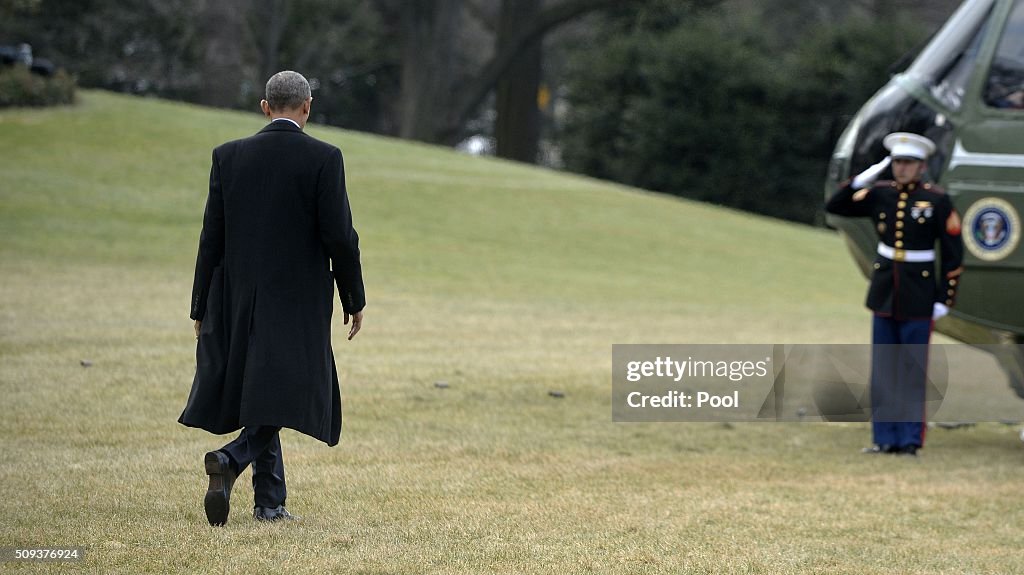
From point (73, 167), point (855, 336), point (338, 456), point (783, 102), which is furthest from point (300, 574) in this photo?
point (783, 102)

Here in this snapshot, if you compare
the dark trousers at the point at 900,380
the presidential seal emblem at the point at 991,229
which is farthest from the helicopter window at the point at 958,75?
the dark trousers at the point at 900,380

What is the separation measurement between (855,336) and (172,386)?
8992mm

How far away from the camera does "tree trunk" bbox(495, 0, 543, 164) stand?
133 ft

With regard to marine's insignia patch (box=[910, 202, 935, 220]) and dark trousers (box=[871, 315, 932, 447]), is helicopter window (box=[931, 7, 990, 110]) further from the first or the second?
dark trousers (box=[871, 315, 932, 447])

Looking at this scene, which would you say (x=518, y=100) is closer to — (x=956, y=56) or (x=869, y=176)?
(x=956, y=56)

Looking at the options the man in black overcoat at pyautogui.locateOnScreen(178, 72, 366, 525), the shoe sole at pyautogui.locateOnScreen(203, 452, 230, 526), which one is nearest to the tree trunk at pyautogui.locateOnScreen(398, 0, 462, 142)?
the man in black overcoat at pyautogui.locateOnScreen(178, 72, 366, 525)

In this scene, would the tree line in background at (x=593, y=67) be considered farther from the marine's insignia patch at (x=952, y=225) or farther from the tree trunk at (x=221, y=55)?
the marine's insignia patch at (x=952, y=225)

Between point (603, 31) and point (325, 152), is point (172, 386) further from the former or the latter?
point (603, 31)

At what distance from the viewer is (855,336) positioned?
53.8 ft

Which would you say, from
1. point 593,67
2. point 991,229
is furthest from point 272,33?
point 991,229

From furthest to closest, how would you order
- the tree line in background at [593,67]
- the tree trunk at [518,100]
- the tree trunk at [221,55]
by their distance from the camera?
1. the tree trunk at [221,55]
2. the tree trunk at [518,100]
3. the tree line in background at [593,67]

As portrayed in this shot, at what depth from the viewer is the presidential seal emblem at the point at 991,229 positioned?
8953mm

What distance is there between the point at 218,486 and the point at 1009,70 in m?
5.86

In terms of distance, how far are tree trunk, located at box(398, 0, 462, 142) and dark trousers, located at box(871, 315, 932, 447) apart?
33.6 m
